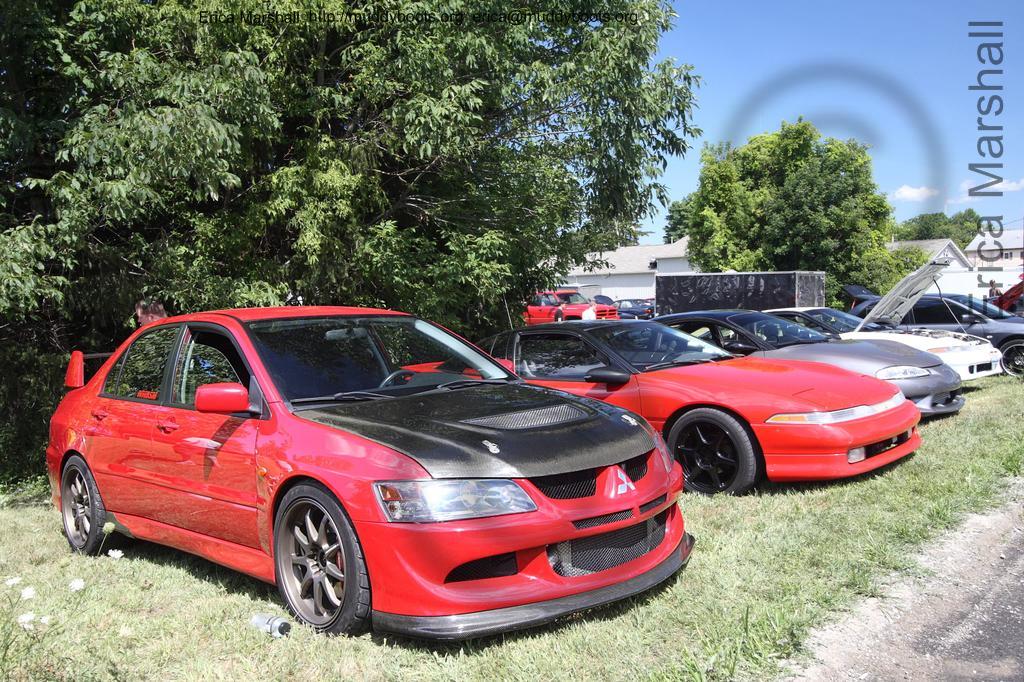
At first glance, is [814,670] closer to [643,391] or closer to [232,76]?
[643,391]

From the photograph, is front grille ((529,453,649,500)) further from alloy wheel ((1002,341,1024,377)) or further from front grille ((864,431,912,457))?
alloy wheel ((1002,341,1024,377))

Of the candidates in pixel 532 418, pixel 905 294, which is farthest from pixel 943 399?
pixel 532 418

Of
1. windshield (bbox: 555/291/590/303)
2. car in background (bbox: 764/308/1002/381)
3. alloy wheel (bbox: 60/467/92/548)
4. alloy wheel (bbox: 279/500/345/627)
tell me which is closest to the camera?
alloy wheel (bbox: 279/500/345/627)

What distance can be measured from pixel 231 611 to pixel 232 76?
4954mm

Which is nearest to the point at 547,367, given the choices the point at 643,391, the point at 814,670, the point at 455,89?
the point at 643,391

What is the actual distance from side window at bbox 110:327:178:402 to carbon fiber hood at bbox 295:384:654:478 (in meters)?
1.50

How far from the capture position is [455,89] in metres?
8.16

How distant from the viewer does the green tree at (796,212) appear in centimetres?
3572

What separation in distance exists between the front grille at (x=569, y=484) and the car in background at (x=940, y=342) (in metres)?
7.58

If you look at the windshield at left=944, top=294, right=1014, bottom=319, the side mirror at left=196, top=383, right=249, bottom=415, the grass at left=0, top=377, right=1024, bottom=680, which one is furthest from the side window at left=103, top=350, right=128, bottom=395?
the windshield at left=944, top=294, right=1014, bottom=319

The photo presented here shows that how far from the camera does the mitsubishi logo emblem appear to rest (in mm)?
3695

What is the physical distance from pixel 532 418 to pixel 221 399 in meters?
1.49

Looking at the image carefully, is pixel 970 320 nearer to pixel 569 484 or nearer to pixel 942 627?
pixel 942 627

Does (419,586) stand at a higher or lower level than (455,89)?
lower
